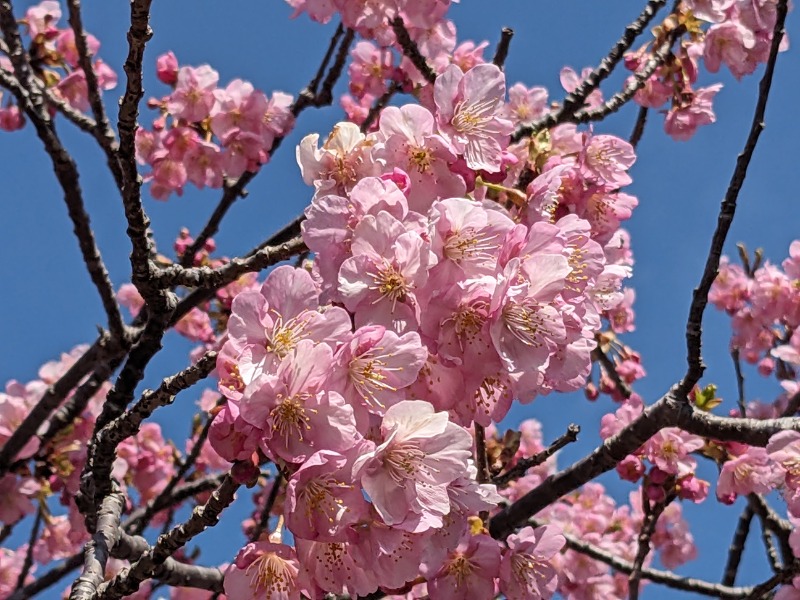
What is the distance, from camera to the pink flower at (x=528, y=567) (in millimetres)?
2330

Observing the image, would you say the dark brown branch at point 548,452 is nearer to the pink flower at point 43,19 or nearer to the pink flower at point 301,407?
the pink flower at point 301,407

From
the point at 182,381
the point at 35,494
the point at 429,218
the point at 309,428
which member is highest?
the point at 35,494

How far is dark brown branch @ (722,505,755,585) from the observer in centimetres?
381

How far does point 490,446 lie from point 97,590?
2.05 m

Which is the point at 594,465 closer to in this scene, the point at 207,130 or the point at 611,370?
the point at 611,370

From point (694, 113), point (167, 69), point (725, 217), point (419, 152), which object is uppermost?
point (167, 69)

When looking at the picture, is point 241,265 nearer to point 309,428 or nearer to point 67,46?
point 309,428

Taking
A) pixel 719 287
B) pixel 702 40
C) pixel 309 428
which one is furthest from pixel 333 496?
pixel 719 287

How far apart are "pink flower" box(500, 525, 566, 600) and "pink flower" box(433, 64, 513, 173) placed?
1104 mm

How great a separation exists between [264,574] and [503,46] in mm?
2595

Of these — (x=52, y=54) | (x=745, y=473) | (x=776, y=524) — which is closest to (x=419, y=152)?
(x=745, y=473)

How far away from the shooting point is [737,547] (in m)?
3.90

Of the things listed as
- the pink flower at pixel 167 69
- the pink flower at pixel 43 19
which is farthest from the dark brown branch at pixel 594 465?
the pink flower at pixel 43 19

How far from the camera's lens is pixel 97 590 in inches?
68.8
